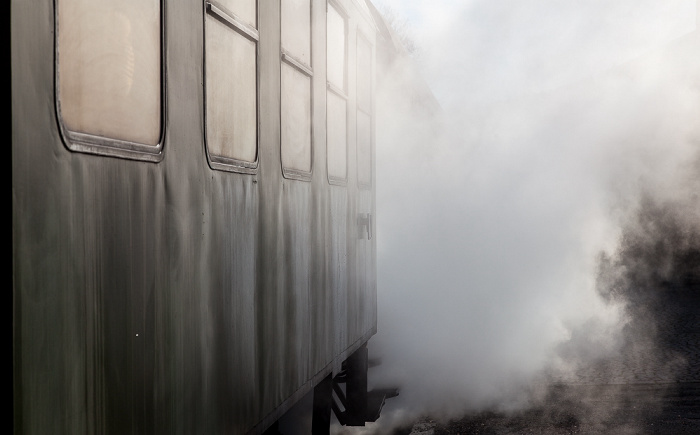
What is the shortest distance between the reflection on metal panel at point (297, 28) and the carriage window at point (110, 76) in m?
1.44

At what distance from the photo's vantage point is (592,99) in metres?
14.9

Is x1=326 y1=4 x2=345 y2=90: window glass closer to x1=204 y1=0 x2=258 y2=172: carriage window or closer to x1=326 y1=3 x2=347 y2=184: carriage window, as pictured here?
x1=326 y1=3 x2=347 y2=184: carriage window

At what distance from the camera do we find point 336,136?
526 centimetres

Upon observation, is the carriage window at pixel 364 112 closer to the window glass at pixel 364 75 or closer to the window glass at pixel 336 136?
the window glass at pixel 364 75

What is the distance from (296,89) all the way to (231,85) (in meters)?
0.97

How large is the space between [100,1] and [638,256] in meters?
21.6

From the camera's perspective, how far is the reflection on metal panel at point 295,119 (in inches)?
157

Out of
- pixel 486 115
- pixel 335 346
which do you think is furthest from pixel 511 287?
pixel 335 346

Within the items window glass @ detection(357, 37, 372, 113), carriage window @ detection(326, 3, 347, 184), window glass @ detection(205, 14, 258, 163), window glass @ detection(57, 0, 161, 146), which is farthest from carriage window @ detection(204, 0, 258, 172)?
window glass @ detection(357, 37, 372, 113)

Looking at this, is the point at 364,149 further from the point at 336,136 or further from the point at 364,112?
the point at 336,136

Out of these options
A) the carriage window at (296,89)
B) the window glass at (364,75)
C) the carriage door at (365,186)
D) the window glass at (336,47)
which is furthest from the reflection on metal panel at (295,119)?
the window glass at (364,75)

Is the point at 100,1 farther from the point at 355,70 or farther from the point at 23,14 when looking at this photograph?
the point at 355,70

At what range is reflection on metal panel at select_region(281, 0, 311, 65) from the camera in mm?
3990

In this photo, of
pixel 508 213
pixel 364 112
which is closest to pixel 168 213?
pixel 364 112
